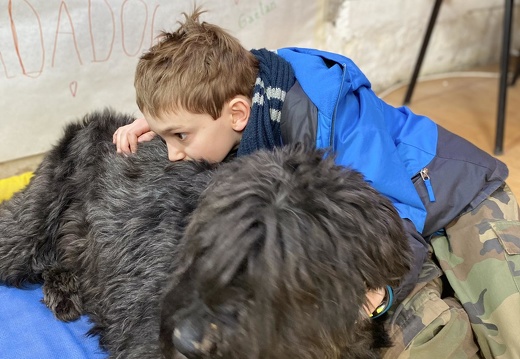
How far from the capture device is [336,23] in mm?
3582

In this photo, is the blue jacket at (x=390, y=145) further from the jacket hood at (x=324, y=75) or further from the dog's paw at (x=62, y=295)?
the dog's paw at (x=62, y=295)

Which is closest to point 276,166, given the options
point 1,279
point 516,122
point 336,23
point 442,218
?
point 442,218

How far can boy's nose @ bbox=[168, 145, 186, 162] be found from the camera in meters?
1.67

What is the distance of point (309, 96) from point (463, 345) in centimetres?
89

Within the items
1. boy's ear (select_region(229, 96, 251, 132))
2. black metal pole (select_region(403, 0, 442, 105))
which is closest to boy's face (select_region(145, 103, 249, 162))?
boy's ear (select_region(229, 96, 251, 132))

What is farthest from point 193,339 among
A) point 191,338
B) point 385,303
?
point 385,303

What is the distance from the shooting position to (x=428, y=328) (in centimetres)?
159

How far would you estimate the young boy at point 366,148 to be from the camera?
1.59 m

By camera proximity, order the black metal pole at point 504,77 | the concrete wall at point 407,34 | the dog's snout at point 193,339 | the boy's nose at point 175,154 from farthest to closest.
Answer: the concrete wall at point 407,34 → the black metal pole at point 504,77 → the boy's nose at point 175,154 → the dog's snout at point 193,339

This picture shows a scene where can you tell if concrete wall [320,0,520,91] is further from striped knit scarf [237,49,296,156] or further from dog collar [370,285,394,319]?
dog collar [370,285,394,319]

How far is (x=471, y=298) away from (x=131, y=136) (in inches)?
46.9

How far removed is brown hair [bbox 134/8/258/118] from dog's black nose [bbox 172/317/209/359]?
2.44 feet

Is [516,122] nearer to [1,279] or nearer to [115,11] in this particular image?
[115,11]

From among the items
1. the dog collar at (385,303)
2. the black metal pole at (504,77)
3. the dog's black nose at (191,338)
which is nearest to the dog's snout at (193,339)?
the dog's black nose at (191,338)
